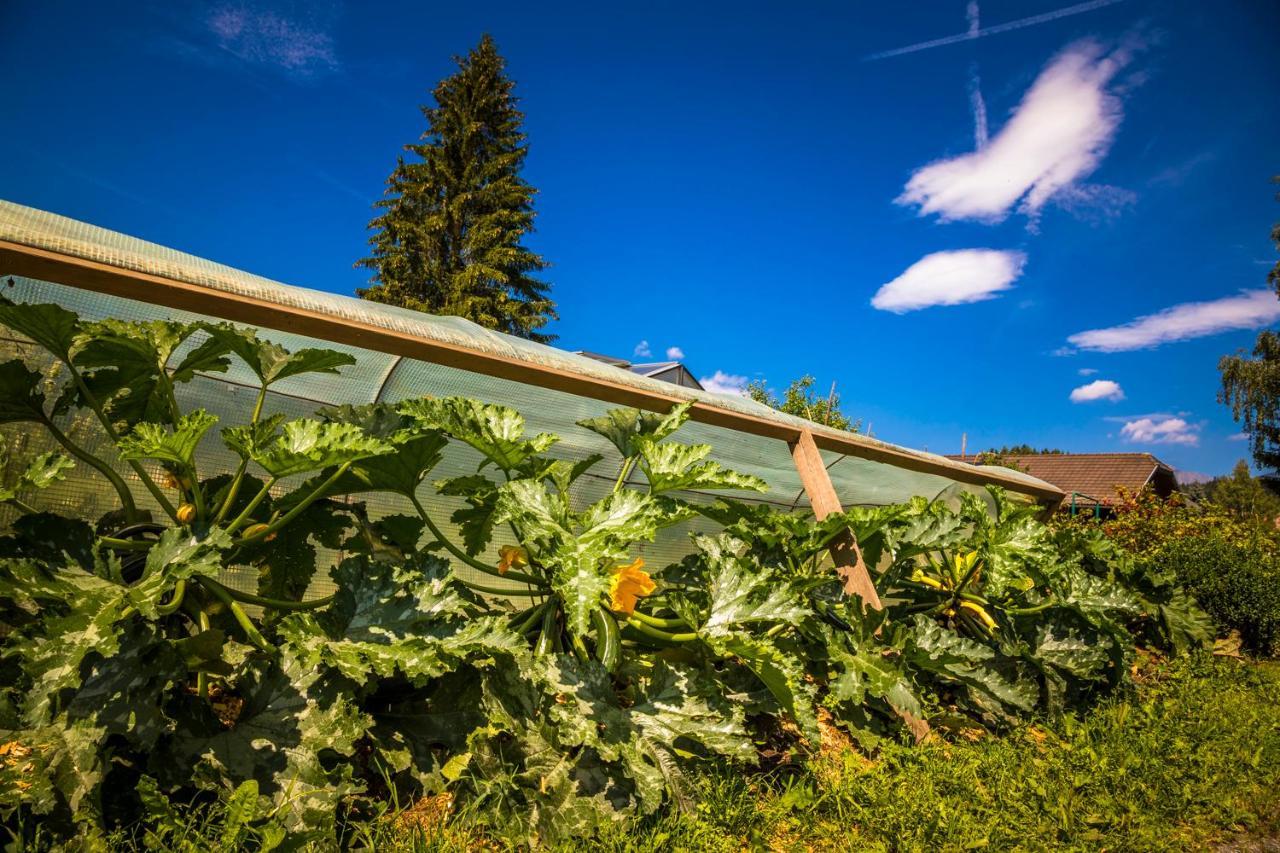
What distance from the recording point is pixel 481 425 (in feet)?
6.12

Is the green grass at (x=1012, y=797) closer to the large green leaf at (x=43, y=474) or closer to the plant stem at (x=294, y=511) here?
the plant stem at (x=294, y=511)

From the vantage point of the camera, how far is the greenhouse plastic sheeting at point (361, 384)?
1.84m

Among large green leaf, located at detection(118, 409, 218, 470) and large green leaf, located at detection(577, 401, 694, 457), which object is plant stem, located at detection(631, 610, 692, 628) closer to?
large green leaf, located at detection(577, 401, 694, 457)

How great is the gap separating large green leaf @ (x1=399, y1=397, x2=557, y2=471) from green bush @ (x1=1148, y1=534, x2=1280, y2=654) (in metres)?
4.97

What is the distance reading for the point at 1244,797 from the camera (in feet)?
7.45

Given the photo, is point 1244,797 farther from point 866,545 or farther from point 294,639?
point 294,639

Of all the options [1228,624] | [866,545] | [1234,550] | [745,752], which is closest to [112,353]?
[745,752]

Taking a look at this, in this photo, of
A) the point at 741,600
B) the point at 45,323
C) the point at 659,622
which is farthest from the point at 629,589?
the point at 45,323

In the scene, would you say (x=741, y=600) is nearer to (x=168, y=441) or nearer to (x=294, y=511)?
(x=294, y=511)

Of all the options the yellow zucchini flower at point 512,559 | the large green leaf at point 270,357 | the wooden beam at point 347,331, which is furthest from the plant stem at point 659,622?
the large green leaf at point 270,357

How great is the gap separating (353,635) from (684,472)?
100 centimetres

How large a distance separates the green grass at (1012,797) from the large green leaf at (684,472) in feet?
2.68

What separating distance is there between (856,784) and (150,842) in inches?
68.5

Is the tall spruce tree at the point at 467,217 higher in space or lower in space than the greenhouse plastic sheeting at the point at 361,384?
higher
